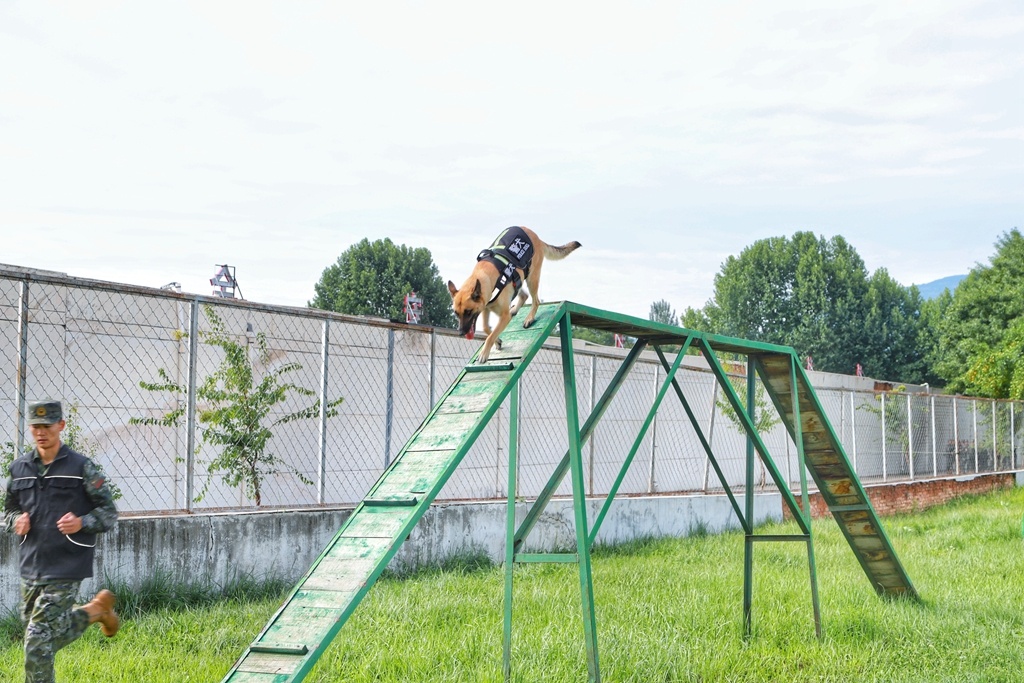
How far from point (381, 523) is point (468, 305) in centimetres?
130

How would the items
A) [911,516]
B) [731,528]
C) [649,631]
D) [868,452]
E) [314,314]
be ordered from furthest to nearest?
1. [868,452]
2. [911,516]
3. [731,528]
4. [314,314]
5. [649,631]

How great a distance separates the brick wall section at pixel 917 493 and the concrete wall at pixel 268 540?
6181mm

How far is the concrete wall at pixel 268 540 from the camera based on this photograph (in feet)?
25.9

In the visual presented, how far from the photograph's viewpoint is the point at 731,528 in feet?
50.1

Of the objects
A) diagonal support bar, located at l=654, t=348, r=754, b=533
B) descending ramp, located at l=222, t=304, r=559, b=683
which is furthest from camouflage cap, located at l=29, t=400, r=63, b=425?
diagonal support bar, located at l=654, t=348, r=754, b=533

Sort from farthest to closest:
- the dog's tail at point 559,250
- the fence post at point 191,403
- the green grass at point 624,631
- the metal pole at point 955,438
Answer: the metal pole at point 955,438 → the fence post at point 191,403 → the dog's tail at point 559,250 → the green grass at point 624,631

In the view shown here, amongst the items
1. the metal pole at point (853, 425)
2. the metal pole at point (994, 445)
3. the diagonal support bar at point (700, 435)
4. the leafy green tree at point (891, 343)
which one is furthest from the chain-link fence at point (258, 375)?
the leafy green tree at point (891, 343)

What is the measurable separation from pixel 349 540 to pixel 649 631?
134 inches

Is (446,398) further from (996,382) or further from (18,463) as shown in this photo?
(996,382)

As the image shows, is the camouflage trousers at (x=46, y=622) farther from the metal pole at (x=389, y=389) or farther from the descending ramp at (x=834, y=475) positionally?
the descending ramp at (x=834, y=475)

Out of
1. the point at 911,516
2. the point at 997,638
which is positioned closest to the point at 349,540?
the point at 997,638

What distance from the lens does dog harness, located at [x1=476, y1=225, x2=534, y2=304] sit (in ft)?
19.6

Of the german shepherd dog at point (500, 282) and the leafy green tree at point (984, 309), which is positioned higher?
the leafy green tree at point (984, 309)

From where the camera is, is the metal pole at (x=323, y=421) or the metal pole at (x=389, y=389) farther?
the metal pole at (x=389, y=389)
